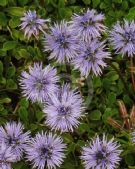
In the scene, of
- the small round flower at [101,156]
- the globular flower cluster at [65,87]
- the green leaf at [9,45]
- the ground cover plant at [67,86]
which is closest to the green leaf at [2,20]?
the ground cover plant at [67,86]

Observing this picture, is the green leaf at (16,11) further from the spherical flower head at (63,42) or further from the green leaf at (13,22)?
the spherical flower head at (63,42)

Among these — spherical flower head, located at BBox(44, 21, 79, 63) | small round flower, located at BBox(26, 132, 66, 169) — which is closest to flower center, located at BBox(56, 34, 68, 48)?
spherical flower head, located at BBox(44, 21, 79, 63)

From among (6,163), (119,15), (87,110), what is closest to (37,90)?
(6,163)

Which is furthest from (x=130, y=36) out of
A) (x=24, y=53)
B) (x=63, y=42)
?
(x=24, y=53)

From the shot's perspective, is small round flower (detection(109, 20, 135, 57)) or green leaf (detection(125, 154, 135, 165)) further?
green leaf (detection(125, 154, 135, 165))

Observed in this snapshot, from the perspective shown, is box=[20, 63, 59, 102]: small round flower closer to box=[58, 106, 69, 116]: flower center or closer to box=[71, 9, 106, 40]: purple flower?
box=[58, 106, 69, 116]: flower center

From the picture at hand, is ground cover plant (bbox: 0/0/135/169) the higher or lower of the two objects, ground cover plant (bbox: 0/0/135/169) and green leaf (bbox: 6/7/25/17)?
the lower

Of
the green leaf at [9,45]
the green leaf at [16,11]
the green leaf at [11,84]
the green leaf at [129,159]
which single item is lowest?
the green leaf at [129,159]

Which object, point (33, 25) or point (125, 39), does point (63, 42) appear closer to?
point (33, 25)

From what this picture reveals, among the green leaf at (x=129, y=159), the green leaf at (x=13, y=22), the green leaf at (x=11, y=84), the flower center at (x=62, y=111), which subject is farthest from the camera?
the green leaf at (x=13, y=22)
